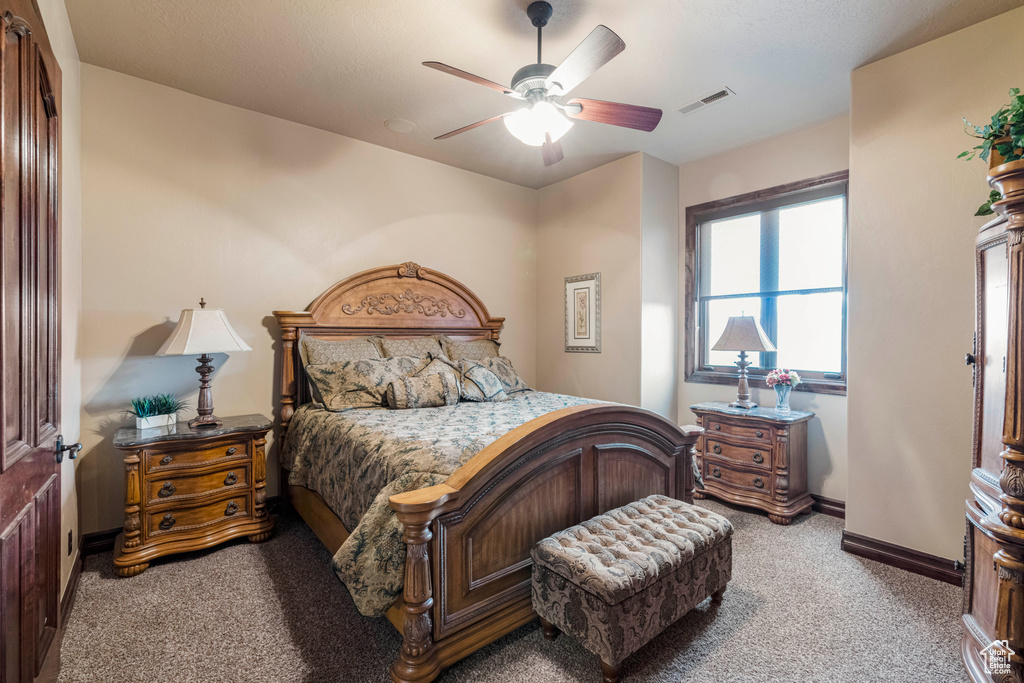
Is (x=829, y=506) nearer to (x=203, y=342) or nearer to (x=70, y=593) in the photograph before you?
(x=203, y=342)

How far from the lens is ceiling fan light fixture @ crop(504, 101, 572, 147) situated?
2199 millimetres

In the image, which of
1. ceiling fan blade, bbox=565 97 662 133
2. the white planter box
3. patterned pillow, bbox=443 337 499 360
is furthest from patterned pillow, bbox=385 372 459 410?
ceiling fan blade, bbox=565 97 662 133

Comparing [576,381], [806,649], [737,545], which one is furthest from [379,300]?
[806,649]

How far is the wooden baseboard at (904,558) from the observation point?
230cm

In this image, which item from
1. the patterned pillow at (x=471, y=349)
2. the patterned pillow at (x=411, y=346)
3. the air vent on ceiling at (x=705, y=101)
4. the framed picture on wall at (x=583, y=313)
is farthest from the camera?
the framed picture on wall at (x=583, y=313)

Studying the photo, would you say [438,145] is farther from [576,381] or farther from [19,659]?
[19,659]

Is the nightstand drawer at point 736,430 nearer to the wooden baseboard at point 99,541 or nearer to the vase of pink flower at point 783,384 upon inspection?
the vase of pink flower at point 783,384

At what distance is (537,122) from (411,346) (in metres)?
2.04

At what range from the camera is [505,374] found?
12.3ft

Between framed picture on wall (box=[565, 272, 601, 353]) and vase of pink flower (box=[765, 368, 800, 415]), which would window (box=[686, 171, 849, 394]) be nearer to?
vase of pink flower (box=[765, 368, 800, 415])

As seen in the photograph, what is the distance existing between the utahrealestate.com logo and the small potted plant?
3808 mm

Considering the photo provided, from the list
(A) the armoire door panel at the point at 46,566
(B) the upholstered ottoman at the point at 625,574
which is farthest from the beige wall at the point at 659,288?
(A) the armoire door panel at the point at 46,566

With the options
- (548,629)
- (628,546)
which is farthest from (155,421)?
(628,546)

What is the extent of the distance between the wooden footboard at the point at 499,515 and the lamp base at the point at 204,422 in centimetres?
182
